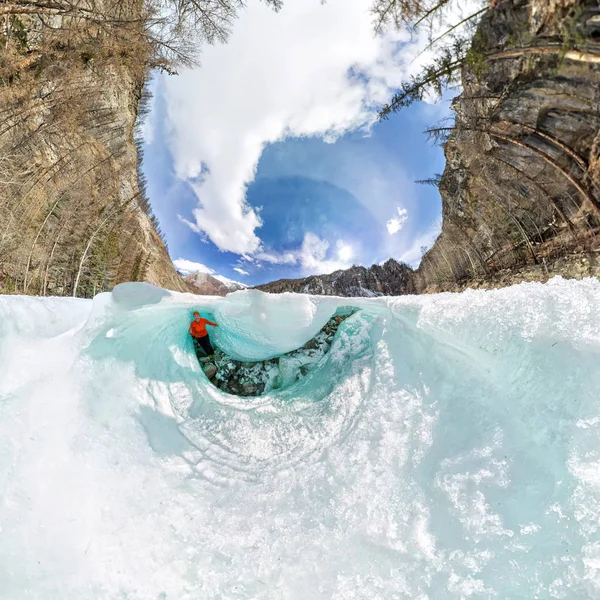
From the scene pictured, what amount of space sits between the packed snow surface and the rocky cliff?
470 centimetres

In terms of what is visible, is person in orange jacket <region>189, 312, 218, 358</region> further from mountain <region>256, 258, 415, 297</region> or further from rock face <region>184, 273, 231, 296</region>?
rock face <region>184, 273, 231, 296</region>

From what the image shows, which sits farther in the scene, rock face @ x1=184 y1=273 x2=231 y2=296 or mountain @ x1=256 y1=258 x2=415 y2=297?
rock face @ x1=184 y1=273 x2=231 y2=296

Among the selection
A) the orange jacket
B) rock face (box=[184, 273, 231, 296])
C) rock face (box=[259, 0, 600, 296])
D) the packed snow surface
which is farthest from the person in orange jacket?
rock face (box=[184, 273, 231, 296])

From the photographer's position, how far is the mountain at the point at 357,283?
49.6 feet

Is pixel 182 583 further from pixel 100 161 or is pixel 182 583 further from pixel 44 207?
pixel 100 161

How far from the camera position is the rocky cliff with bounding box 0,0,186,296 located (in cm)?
692

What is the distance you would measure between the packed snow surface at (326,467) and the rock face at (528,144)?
318cm

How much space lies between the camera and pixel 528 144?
23.2 feet

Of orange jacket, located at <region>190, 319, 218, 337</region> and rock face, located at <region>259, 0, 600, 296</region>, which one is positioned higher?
rock face, located at <region>259, 0, 600, 296</region>

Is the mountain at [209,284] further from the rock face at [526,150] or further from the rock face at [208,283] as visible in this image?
the rock face at [526,150]

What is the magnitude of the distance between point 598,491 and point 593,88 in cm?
568

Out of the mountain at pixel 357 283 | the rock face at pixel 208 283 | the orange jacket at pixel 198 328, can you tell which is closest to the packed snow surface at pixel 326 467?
the orange jacket at pixel 198 328

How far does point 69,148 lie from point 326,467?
9462 mm

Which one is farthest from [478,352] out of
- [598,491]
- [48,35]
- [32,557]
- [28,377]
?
[48,35]
